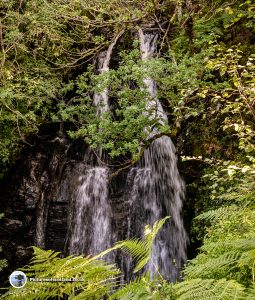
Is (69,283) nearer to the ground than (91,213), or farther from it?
nearer to the ground

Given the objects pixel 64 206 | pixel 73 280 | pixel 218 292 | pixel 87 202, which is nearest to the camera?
pixel 218 292

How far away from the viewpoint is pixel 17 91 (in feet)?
25.0

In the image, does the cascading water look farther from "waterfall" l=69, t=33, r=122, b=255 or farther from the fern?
the fern

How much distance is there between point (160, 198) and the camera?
7.82 m

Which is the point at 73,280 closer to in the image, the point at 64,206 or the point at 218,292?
the point at 218,292

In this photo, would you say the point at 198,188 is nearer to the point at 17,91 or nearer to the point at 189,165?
the point at 189,165

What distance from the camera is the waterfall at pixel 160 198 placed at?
730 centimetres

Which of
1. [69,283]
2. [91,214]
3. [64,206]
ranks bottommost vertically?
[69,283]

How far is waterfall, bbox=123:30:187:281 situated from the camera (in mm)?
7296

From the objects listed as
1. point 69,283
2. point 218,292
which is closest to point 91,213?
point 69,283

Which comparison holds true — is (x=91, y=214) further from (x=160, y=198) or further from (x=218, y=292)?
(x=218, y=292)

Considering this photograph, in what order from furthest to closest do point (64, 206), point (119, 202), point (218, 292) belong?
1. point (64, 206)
2. point (119, 202)
3. point (218, 292)

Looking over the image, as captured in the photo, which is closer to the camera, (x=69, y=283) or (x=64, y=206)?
(x=69, y=283)

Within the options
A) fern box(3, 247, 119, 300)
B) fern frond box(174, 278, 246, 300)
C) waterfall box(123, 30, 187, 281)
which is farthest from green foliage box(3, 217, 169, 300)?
waterfall box(123, 30, 187, 281)
